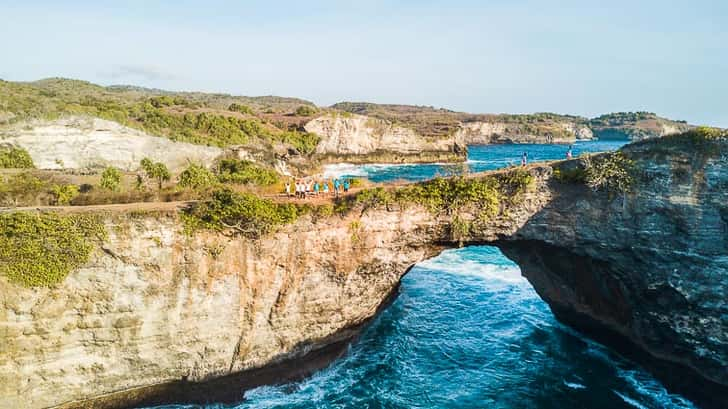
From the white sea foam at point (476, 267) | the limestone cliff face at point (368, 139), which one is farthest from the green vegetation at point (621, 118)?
the white sea foam at point (476, 267)

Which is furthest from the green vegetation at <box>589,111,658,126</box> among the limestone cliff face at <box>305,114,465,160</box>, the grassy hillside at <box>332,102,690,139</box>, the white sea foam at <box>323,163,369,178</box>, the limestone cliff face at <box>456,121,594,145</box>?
the white sea foam at <box>323,163,369,178</box>

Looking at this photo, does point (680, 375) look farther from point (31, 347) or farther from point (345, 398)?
point (31, 347)

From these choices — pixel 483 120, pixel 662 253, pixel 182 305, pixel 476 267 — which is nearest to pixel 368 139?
pixel 476 267

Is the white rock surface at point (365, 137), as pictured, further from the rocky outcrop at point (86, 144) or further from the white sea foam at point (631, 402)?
the white sea foam at point (631, 402)

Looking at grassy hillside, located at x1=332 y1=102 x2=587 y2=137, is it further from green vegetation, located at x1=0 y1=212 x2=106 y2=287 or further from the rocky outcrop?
green vegetation, located at x1=0 y1=212 x2=106 y2=287

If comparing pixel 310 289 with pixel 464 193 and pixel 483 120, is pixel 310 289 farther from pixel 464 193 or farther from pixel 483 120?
pixel 483 120

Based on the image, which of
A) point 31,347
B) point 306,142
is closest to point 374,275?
point 31,347
